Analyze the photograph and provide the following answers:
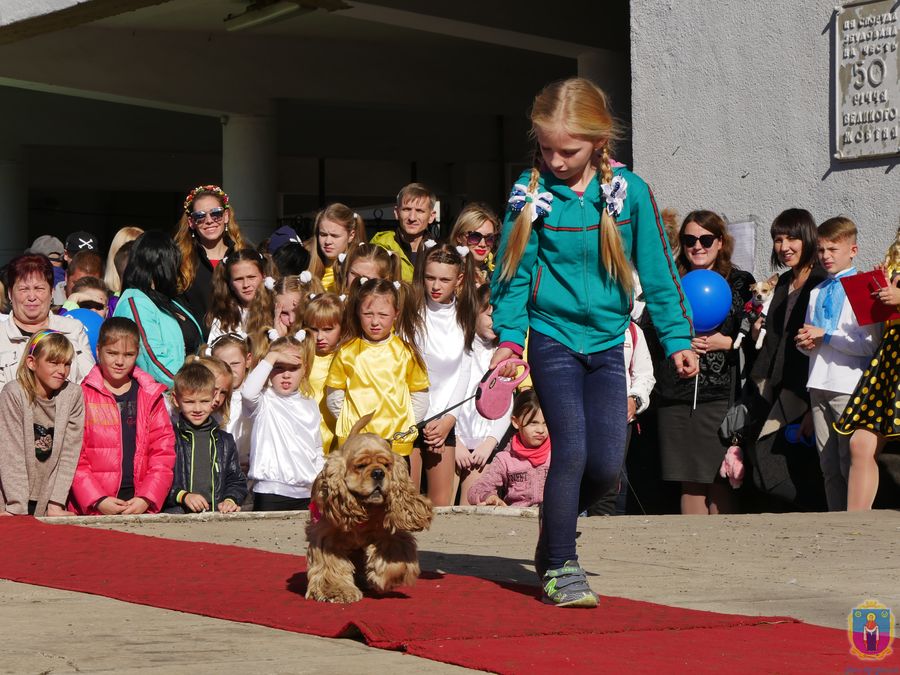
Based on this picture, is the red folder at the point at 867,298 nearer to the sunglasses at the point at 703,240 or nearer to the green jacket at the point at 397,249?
the sunglasses at the point at 703,240

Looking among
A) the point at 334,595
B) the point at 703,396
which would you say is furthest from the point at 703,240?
the point at 334,595

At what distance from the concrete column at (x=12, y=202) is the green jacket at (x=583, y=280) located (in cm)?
2233

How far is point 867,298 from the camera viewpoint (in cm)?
821

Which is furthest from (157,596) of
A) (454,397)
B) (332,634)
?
(454,397)

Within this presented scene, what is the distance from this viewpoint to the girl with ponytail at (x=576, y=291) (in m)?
5.39

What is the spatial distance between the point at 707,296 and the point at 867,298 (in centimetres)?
96

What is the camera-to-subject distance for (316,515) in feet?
17.9

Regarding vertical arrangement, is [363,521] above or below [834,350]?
below

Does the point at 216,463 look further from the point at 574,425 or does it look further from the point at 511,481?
the point at 574,425

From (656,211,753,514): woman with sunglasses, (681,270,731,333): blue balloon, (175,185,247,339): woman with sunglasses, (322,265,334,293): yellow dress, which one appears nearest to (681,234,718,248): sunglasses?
(656,211,753,514): woman with sunglasses

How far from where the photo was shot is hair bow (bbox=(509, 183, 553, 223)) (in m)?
5.43

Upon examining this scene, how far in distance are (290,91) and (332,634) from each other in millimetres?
16444

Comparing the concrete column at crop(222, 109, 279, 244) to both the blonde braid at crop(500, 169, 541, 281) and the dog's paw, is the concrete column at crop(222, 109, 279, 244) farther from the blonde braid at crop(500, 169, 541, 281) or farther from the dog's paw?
the dog's paw

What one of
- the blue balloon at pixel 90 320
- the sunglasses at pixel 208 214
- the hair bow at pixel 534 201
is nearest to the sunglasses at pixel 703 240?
the sunglasses at pixel 208 214
